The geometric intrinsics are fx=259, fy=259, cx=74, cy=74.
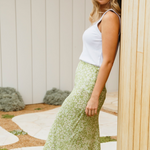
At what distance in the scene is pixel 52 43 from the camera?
5133mm

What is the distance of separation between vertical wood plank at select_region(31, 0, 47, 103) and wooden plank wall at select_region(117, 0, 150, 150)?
3.61 m

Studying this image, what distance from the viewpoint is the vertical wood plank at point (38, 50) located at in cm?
491

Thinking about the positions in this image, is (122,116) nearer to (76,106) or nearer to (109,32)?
(76,106)

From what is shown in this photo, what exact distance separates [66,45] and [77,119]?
3716 millimetres

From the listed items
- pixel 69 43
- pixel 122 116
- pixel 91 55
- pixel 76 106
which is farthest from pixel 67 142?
pixel 69 43

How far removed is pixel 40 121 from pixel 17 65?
1.41 m

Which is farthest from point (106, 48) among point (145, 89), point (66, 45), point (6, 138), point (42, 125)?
point (66, 45)

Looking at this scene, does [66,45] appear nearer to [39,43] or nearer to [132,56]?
[39,43]

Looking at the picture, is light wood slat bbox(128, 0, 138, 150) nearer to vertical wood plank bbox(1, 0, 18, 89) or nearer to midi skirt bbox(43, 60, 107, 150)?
midi skirt bbox(43, 60, 107, 150)

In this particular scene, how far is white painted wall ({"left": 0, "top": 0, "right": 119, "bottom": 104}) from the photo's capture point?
15.5 ft

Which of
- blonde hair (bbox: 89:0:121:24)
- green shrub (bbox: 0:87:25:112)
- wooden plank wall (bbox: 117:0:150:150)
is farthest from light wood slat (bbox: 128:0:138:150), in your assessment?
green shrub (bbox: 0:87:25:112)

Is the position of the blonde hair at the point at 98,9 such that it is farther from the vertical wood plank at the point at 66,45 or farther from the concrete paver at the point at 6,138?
the vertical wood plank at the point at 66,45

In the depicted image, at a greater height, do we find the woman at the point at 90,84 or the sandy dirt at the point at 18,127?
the woman at the point at 90,84

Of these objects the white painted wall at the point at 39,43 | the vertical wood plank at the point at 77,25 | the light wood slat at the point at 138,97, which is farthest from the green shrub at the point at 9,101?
the light wood slat at the point at 138,97
